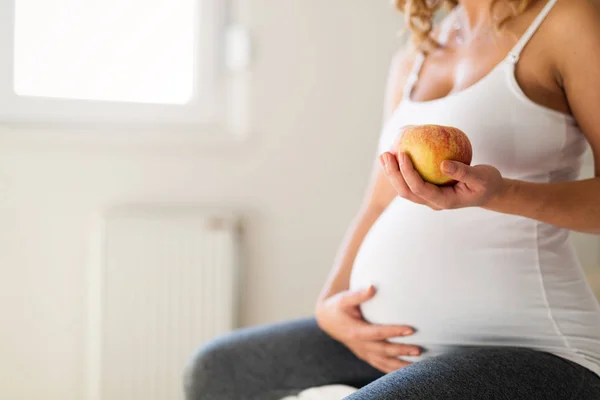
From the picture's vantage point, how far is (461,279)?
0.79 m

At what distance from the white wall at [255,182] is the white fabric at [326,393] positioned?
620mm

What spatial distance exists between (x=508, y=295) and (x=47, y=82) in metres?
1.19

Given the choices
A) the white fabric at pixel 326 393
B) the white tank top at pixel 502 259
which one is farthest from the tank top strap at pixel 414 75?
the white fabric at pixel 326 393

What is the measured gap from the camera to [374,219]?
Answer: 1.04m

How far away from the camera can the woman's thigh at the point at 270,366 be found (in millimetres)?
954

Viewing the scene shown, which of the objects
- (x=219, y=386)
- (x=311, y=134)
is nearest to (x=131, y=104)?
(x=311, y=134)

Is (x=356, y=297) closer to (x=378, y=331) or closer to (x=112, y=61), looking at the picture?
(x=378, y=331)

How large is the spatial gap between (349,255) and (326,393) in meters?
0.25

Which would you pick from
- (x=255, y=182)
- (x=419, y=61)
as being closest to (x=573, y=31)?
(x=419, y=61)

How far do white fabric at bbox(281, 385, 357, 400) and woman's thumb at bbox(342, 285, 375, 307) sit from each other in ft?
0.43

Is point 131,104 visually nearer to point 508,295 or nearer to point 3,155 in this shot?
point 3,155

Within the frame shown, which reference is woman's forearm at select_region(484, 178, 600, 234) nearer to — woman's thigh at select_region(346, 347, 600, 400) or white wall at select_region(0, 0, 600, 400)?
woman's thigh at select_region(346, 347, 600, 400)

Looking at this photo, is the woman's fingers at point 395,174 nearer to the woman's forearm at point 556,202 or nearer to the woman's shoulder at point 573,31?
the woman's forearm at point 556,202

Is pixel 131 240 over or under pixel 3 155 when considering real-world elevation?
under
